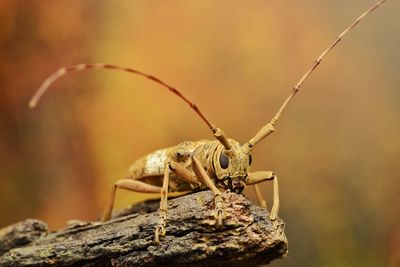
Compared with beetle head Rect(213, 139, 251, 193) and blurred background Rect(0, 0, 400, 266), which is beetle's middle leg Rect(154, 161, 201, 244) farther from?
blurred background Rect(0, 0, 400, 266)

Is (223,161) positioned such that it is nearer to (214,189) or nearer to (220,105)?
(214,189)

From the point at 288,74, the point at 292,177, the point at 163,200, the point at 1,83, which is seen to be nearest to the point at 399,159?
the point at 292,177

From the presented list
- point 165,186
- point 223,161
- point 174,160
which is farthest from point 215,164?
point 174,160

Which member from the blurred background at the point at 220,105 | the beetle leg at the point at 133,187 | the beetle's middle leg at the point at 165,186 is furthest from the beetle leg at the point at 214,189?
the blurred background at the point at 220,105

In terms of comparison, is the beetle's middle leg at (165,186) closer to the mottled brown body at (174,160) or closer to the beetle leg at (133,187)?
the mottled brown body at (174,160)

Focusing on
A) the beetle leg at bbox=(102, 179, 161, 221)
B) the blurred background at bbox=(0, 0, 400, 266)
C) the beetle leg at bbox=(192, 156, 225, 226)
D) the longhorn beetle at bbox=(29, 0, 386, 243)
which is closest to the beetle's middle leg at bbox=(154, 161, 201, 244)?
the longhorn beetle at bbox=(29, 0, 386, 243)

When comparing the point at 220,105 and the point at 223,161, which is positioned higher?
the point at 220,105
